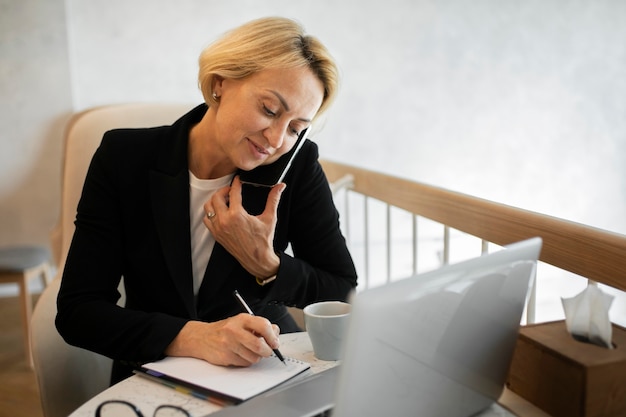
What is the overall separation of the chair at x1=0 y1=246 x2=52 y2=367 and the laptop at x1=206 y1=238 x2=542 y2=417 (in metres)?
1.84

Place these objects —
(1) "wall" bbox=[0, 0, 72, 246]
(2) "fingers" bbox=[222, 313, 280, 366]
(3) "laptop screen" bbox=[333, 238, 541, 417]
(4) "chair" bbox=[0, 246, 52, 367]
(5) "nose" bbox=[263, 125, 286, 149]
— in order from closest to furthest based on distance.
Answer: (3) "laptop screen" bbox=[333, 238, 541, 417] < (2) "fingers" bbox=[222, 313, 280, 366] < (5) "nose" bbox=[263, 125, 286, 149] < (4) "chair" bbox=[0, 246, 52, 367] < (1) "wall" bbox=[0, 0, 72, 246]

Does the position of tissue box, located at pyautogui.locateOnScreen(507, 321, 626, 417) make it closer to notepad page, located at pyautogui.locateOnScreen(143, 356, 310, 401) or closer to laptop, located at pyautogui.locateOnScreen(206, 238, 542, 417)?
laptop, located at pyautogui.locateOnScreen(206, 238, 542, 417)

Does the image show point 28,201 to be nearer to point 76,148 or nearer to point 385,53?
point 76,148

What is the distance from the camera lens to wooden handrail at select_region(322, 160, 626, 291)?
2.73ft

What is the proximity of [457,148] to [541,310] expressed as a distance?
1.00 m

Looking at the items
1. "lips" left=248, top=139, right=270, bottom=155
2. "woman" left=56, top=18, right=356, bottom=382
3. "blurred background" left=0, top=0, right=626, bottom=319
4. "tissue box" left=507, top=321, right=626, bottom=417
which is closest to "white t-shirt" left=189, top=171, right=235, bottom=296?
"woman" left=56, top=18, right=356, bottom=382

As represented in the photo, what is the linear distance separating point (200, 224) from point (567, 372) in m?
0.70

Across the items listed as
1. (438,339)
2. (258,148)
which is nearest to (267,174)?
(258,148)

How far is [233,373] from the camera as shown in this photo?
0.82m

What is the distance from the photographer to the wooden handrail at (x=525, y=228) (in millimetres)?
833

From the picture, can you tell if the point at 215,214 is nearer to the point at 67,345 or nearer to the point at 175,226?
the point at 175,226

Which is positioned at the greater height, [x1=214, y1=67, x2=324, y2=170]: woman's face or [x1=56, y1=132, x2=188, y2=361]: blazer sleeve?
[x1=214, y1=67, x2=324, y2=170]: woman's face

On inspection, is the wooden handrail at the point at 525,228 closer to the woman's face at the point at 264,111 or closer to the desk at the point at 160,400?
the desk at the point at 160,400

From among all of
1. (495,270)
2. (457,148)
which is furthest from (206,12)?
(495,270)
